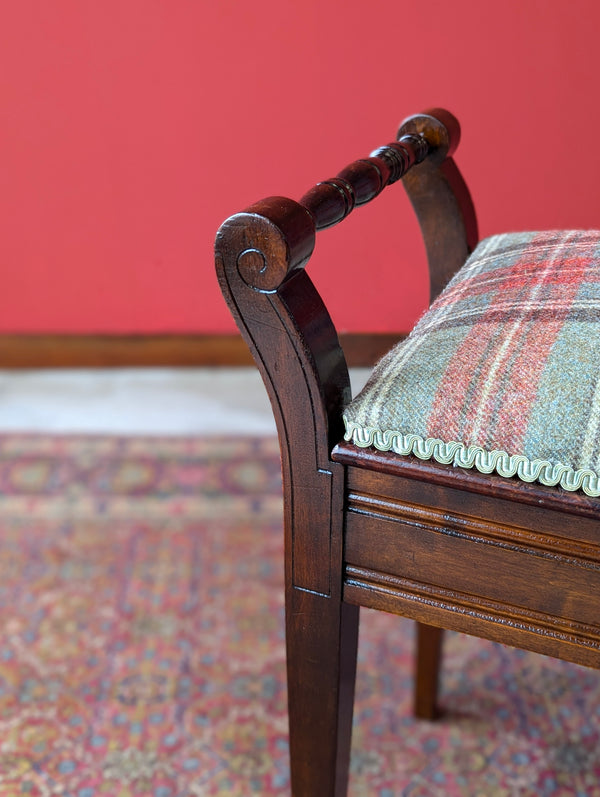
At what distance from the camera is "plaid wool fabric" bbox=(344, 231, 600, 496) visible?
58 cm

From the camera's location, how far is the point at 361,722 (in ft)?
3.69

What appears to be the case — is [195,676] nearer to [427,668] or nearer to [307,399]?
[427,668]

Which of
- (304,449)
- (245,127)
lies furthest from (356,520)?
(245,127)

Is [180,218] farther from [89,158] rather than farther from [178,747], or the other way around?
[178,747]

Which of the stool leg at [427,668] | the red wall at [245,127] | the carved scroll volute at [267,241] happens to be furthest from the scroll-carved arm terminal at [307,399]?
the red wall at [245,127]

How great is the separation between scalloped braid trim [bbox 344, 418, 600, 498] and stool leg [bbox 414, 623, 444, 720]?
0.53m

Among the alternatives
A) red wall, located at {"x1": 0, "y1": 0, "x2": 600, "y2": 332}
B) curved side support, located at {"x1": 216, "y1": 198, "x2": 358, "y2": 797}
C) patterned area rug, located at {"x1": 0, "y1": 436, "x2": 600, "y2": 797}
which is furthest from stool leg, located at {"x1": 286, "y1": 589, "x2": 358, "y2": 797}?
red wall, located at {"x1": 0, "y1": 0, "x2": 600, "y2": 332}

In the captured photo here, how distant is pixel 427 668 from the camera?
110 centimetres

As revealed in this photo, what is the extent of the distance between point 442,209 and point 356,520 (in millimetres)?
438

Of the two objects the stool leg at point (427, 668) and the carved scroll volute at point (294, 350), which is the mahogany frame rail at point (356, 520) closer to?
the carved scroll volute at point (294, 350)

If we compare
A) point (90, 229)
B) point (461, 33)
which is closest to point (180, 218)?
point (90, 229)

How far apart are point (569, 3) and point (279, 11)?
0.59 meters

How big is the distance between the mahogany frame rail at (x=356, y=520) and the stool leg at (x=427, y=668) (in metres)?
0.36

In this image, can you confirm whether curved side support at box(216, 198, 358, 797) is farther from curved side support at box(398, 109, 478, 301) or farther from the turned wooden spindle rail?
curved side support at box(398, 109, 478, 301)
